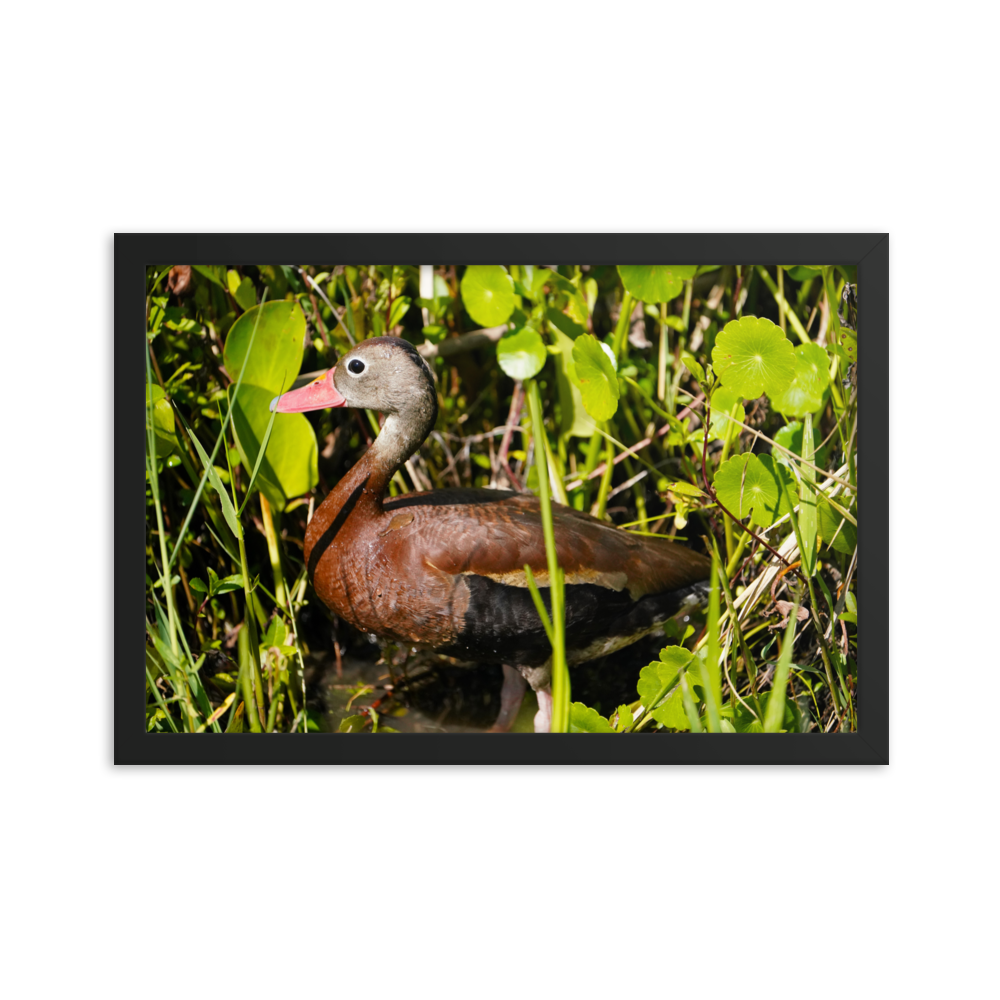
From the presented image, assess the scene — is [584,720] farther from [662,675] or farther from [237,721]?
[237,721]

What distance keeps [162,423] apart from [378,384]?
372 millimetres

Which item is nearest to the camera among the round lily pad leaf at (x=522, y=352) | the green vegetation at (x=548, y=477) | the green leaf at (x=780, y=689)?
the green leaf at (x=780, y=689)

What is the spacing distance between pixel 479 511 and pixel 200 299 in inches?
24.7

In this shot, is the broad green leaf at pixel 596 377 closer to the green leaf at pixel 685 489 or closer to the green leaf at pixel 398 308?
the green leaf at pixel 685 489

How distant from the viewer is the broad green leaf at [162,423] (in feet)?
4.23

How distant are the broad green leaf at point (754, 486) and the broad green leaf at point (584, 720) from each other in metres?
0.43

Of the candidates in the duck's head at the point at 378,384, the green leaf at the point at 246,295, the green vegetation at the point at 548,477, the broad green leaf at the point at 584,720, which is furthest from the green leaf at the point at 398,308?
the broad green leaf at the point at 584,720

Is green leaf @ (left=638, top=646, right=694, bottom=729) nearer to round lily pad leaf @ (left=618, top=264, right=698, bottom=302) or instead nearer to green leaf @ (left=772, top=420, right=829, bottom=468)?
green leaf @ (left=772, top=420, right=829, bottom=468)

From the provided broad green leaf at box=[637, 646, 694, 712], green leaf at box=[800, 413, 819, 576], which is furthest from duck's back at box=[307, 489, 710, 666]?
green leaf at box=[800, 413, 819, 576]

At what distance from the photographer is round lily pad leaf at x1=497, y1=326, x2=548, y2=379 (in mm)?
1511

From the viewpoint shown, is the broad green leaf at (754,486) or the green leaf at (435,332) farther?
the green leaf at (435,332)

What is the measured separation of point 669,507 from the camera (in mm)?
1554

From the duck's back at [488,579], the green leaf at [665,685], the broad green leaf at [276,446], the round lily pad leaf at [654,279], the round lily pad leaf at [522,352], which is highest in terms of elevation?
the round lily pad leaf at [654,279]
